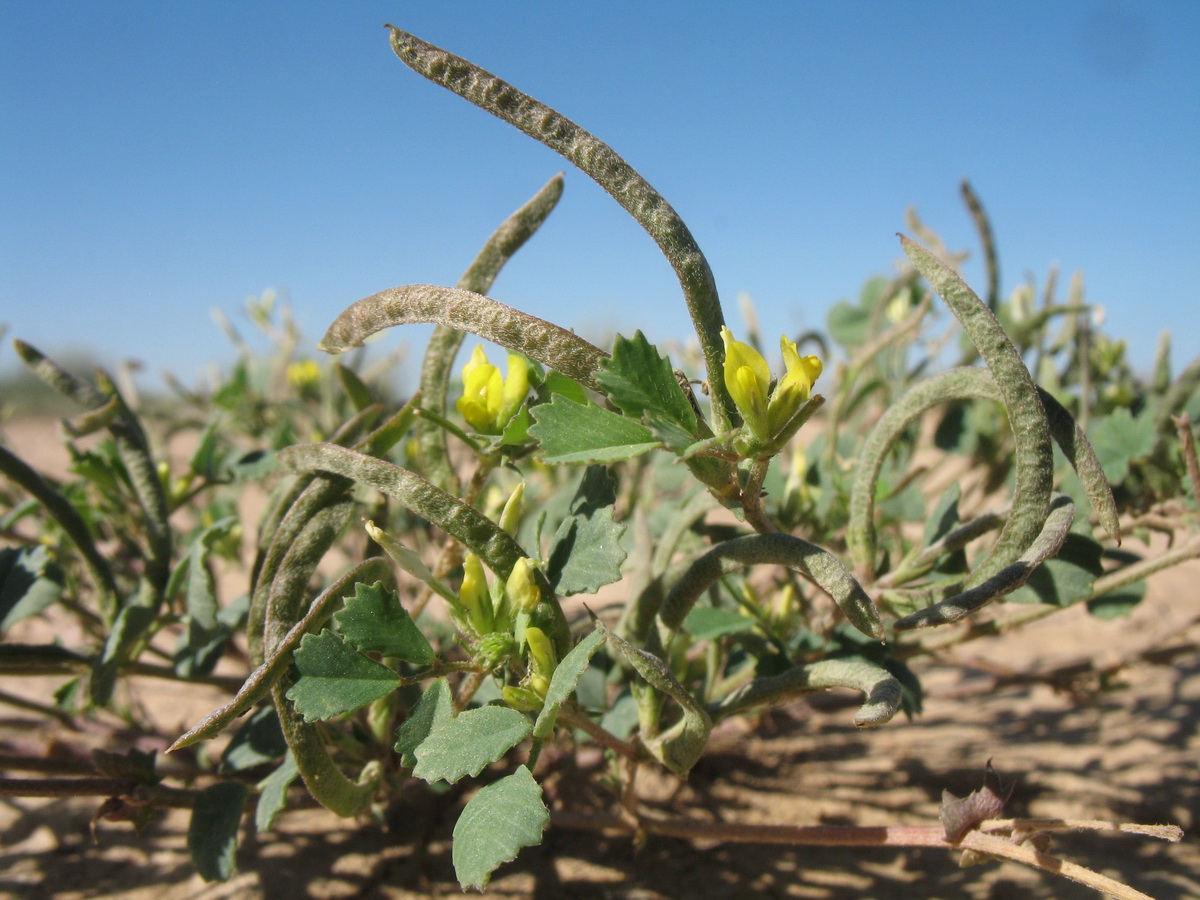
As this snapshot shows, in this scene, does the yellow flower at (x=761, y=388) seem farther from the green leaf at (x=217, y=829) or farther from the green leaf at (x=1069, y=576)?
the green leaf at (x=217, y=829)

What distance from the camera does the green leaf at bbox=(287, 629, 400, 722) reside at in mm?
765

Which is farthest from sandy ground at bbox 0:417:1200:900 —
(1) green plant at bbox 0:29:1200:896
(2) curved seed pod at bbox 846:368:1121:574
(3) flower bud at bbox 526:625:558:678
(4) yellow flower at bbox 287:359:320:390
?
(4) yellow flower at bbox 287:359:320:390

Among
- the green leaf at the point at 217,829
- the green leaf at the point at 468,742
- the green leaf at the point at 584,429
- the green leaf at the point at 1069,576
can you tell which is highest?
the green leaf at the point at 584,429

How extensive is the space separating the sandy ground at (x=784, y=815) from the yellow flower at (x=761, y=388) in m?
0.99

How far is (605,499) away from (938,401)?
407 millimetres

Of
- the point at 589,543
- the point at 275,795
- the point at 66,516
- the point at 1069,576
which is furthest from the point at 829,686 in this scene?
the point at 66,516

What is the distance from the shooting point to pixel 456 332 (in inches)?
38.9

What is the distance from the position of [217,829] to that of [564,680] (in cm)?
67

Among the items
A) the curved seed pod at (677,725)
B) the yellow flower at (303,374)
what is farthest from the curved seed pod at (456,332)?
the yellow flower at (303,374)

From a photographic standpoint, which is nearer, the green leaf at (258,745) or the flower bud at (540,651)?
the flower bud at (540,651)

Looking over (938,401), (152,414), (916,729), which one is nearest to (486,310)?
(938,401)

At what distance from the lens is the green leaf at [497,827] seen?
677 mm

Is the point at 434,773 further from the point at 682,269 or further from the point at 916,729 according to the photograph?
the point at 916,729

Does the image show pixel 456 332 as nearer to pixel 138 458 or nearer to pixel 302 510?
pixel 302 510
